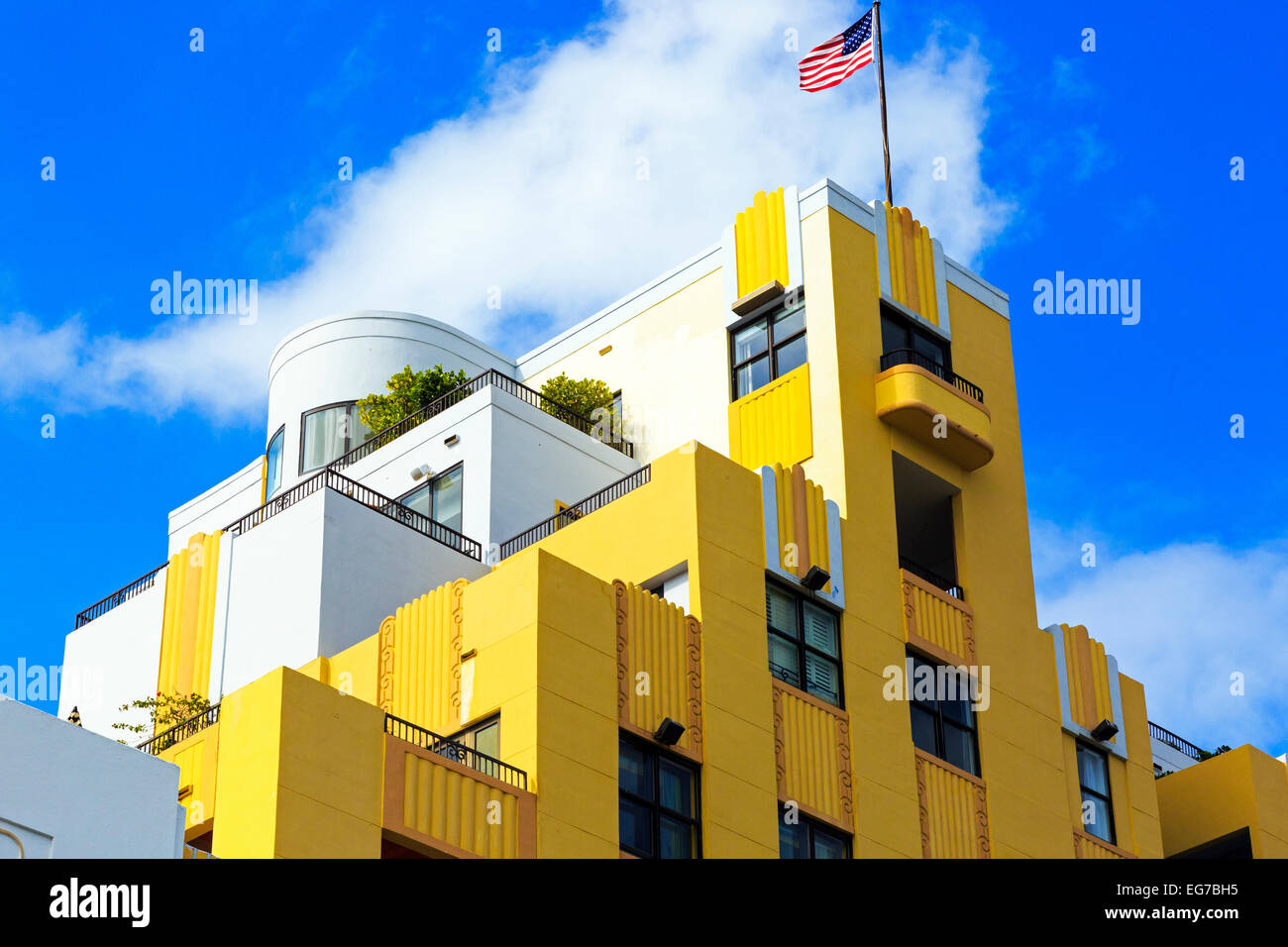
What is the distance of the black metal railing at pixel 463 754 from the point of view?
2925 cm

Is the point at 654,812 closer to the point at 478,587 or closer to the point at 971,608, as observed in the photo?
the point at 478,587

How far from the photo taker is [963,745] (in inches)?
1442

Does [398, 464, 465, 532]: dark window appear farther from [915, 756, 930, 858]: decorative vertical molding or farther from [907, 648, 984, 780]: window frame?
[915, 756, 930, 858]: decorative vertical molding

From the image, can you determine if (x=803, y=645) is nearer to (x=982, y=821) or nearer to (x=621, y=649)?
(x=621, y=649)

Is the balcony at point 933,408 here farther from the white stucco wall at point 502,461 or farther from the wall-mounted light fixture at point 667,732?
the wall-mounted light fixture at point 667,732

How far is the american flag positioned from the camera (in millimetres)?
41312

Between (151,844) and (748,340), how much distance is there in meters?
21.1

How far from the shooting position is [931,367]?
39719 millimetres

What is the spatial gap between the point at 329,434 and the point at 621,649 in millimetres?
16805

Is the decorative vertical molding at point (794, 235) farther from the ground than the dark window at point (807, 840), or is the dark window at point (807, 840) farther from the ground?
the decorative vertical molding at point (794, 235)

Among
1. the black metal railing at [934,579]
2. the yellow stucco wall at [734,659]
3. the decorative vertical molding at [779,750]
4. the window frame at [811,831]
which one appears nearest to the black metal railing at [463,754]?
the yellow stucco wall at [734,659]

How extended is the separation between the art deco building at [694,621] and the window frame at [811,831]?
0.05 metres

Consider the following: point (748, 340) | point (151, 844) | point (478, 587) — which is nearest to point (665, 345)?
point (748, 340)
